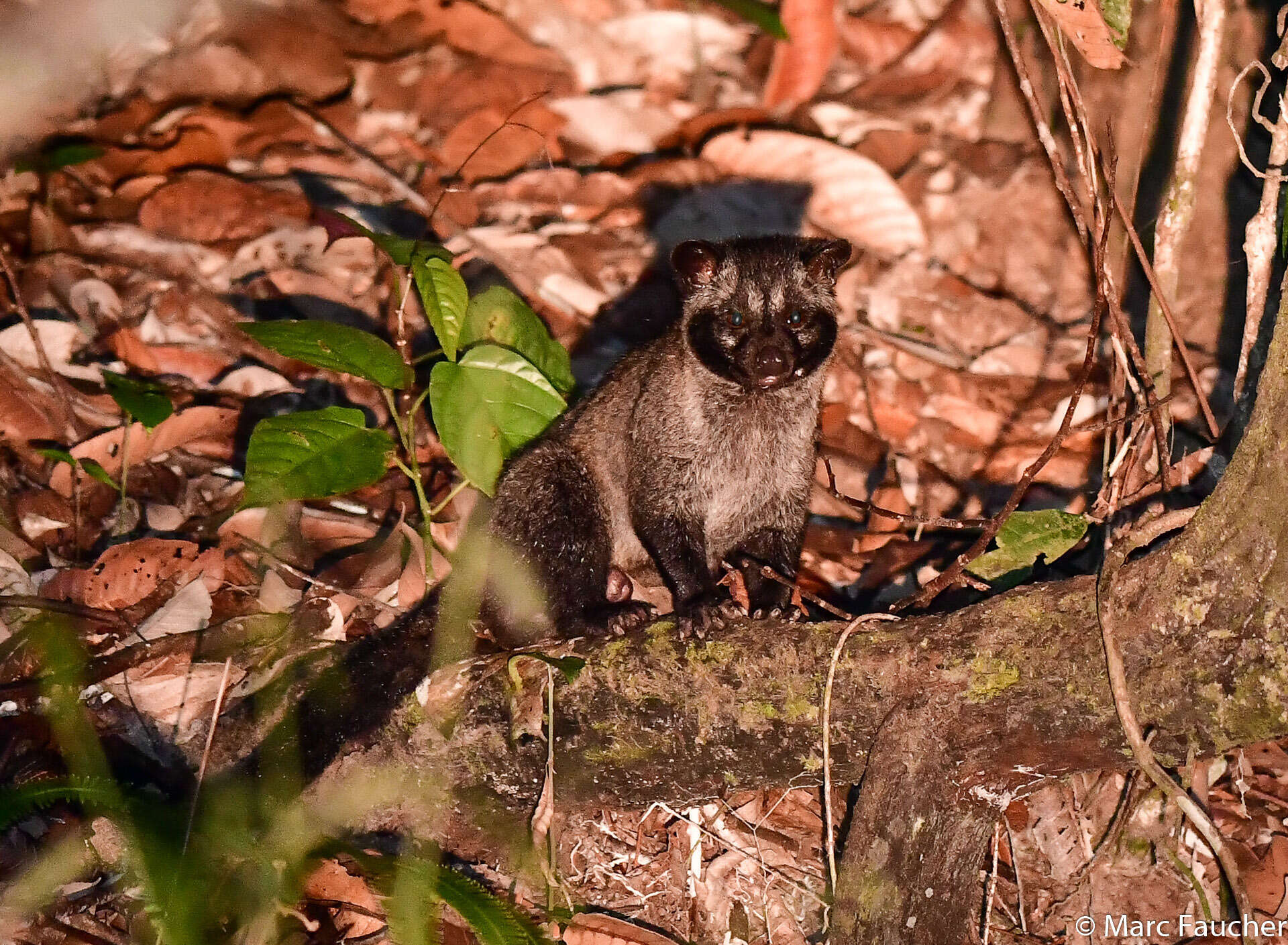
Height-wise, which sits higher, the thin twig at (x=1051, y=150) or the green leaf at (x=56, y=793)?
the thin twig at (x=1051, y=150)

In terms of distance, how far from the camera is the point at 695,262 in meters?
5.43

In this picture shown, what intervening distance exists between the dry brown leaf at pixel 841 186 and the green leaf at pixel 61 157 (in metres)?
3.54

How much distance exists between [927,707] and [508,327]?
2.53m

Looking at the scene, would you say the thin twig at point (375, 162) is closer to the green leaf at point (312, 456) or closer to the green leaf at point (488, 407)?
the green leaf at point (488, 407)

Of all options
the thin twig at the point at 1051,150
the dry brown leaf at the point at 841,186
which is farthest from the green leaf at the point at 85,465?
the thin twig at the point at 1051,150

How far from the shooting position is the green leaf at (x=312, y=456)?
14.5 feet

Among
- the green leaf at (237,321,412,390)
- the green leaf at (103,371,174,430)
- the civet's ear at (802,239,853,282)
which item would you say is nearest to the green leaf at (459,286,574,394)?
the green leaf at (237,321,412,390)

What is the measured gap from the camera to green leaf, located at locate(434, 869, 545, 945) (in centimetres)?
374

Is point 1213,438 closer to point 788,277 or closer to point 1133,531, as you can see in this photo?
point 1133,531

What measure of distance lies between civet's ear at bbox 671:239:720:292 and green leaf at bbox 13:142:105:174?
316cm

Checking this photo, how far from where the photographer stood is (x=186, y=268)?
6703mm

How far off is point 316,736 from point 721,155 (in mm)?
4235

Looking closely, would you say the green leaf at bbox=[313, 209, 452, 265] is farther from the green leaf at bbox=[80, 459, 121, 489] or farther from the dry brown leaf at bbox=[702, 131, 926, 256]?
the dry brown leaf at bbox=[702, 131, 926, 256]

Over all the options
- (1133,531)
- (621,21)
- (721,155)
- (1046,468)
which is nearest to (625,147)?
(721,155)
